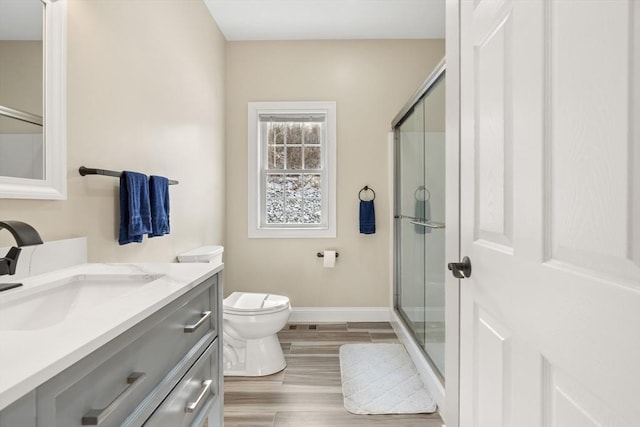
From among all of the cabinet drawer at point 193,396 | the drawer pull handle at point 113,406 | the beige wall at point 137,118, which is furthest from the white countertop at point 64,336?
the beige wall at point 137,118

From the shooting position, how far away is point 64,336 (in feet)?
2.00

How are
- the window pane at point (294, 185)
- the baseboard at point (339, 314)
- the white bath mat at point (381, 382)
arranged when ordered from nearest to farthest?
the white bath mat at point (381, 382)
the baseboard at point (339, 314)
the window pane at point (294, 185)

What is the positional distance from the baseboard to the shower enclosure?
23 cm

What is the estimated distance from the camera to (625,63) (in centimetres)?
48

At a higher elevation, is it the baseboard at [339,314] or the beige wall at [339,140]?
the beige wall at [339,140]

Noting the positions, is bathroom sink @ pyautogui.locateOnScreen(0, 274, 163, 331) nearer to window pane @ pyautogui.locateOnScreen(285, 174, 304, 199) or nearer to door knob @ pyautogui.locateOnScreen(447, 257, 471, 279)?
door knob @ pyautogui.locateOnScreen(447, 257, 471, 279)

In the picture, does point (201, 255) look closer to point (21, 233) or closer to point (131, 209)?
point (131, 209)

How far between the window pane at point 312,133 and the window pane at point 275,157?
9.9 inches

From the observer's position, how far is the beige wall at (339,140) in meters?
3.19

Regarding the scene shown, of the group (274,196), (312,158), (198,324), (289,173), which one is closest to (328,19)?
(312,158)

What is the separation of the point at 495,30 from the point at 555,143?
1.32ft

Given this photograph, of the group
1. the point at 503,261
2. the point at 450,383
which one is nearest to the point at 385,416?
the point at 450,383

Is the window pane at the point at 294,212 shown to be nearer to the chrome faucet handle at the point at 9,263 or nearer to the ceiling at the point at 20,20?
the ceiling at the point at 20,20

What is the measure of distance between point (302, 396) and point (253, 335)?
1.54 ft
